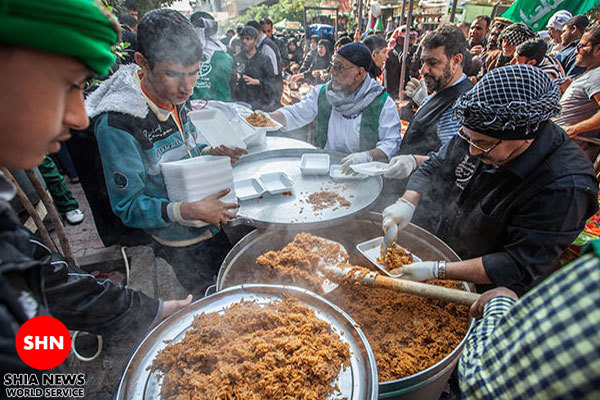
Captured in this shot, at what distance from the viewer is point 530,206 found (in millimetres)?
1802

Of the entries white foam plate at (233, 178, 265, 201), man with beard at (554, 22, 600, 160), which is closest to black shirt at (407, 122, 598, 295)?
white foam plate at (233, 178, 265, 201)

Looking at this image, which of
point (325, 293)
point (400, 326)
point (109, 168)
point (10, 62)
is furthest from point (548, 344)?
point (109, 168)

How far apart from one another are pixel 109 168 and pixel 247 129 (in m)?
1.91

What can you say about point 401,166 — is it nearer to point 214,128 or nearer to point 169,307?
point 214,128

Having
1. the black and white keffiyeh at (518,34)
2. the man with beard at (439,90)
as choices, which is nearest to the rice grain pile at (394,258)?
the man with beard at (439,90)

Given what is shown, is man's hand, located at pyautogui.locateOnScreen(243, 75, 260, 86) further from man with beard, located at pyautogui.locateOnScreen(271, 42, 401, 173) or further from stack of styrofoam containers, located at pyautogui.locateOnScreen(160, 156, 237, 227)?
stack of styrofoam containers, located at pyautogui.locateOnScreen(160, 156, 237, 227)

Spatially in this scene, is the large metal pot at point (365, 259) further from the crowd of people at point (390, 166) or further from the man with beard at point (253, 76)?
the man with beard at point (253, 76)

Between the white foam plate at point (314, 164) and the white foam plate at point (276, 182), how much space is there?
10.7 inches

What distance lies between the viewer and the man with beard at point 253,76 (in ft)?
23.5

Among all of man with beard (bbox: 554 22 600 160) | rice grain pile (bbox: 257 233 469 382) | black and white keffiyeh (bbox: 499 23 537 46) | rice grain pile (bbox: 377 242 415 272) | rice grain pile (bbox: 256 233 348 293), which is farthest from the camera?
black and white keffiyeh (bbox: 499 23 537 46)

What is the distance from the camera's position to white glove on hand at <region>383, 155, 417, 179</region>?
9.50 ft

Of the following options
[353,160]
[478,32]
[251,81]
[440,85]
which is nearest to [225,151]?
[353,160]

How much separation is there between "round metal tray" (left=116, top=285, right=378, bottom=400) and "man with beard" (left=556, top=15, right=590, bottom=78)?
720cm

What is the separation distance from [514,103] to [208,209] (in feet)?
6.68
